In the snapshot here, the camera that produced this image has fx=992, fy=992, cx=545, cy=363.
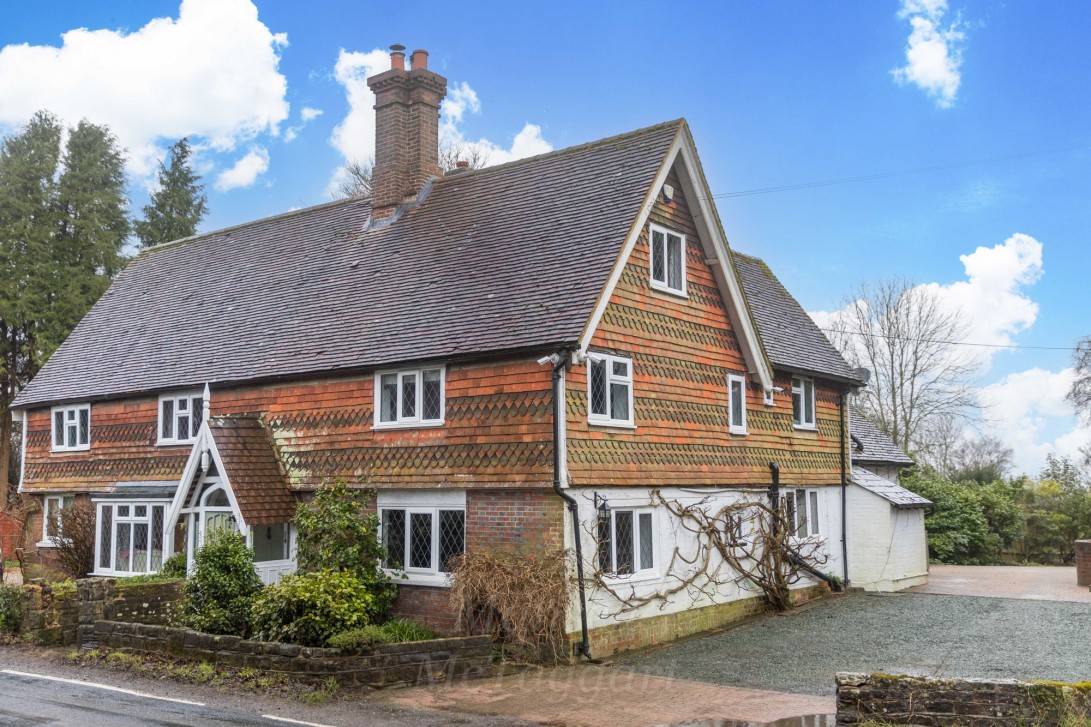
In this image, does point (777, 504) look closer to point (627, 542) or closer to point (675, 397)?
point (675, 397)

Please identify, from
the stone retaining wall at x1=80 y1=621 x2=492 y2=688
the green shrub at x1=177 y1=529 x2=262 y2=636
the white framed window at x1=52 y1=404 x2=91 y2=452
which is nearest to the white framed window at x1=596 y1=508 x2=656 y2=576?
the stone retaining wall at x1=80 y1=621 x2=492 y2=688

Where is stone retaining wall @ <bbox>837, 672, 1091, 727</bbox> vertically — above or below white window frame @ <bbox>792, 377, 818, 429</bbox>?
below

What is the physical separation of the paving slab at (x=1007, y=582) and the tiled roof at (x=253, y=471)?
601 inches

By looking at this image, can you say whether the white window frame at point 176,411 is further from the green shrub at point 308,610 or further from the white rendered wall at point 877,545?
the white rendered wall at point 877,545

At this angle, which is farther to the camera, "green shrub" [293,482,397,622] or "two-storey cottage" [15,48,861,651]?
"green shrub" [293,482,397,622]

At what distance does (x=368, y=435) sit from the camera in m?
17.9

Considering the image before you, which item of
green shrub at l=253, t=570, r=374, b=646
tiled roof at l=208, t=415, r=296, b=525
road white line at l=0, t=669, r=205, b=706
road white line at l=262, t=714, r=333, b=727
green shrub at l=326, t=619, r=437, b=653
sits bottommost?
road white line at l=0, t=669, r=205, b=706

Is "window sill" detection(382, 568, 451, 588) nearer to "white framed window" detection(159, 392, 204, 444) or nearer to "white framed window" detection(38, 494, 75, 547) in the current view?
"white framed window" detection(159, 392, 204, 444)

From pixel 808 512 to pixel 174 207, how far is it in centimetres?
4004

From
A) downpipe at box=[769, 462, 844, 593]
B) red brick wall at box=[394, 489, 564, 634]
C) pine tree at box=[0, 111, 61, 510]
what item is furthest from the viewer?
pine tree at box=[0, 111, 61, 510]

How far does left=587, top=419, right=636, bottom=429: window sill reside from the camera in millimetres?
16297

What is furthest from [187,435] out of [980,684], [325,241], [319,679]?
→ [980,684]

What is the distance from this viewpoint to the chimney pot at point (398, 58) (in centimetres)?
2278

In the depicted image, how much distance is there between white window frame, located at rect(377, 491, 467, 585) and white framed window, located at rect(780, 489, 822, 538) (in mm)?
8577
